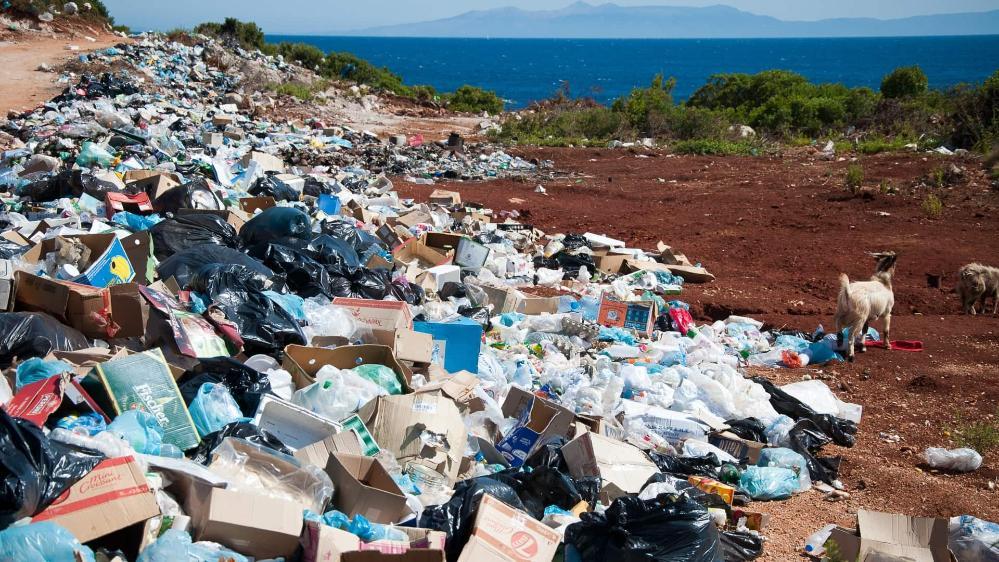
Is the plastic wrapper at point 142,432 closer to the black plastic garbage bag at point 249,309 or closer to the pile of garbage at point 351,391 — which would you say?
the pile of garbage at point 351,391

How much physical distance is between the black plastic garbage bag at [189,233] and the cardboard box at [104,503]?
2.99 m

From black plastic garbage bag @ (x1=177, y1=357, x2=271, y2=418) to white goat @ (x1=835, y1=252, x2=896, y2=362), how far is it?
15.1 ft

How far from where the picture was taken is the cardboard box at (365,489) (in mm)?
3070

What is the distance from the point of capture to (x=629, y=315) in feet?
20.9

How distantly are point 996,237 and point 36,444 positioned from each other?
37.1ft

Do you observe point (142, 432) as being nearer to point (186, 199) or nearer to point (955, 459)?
point (186, 199)

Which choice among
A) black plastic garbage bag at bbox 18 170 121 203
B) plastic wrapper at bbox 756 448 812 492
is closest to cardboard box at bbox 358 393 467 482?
plastic wrapper at bbox 756 448 812 492

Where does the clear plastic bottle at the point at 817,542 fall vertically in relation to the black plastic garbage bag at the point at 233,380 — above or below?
below

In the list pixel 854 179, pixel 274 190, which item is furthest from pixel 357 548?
pixel 854 179

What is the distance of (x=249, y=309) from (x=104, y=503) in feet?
6.85

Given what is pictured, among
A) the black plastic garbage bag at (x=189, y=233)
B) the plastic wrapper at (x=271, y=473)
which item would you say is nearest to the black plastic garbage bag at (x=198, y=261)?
the black plastic garbage bag at (x=189, y=233)

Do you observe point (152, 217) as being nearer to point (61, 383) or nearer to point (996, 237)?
point (61, 383)

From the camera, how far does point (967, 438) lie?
195 inches

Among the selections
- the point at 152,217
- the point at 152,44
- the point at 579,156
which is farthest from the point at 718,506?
the point at 152,44
